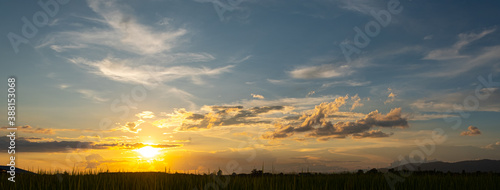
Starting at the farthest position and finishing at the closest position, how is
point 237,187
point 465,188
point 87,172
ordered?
point 87,172
point 465,188
point 237,187

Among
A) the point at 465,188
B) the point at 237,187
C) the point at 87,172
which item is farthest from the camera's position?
the point at 87,172

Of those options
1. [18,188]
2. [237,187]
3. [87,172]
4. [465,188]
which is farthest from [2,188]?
[465,188]

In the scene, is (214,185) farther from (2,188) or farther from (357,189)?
(2,188)

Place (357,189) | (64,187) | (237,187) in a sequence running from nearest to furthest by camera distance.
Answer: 1. (237,187)
2. (64,187)
3. (357,189)

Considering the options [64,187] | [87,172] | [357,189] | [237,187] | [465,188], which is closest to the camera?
[237,187]

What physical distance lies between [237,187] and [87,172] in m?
8.14

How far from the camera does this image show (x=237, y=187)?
10.7 metres

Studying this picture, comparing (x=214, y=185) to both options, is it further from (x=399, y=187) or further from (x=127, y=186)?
(x=399, y=187)

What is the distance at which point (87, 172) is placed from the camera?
51.6ft

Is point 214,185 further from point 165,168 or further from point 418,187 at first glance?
point 418,187

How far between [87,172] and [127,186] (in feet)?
16.3

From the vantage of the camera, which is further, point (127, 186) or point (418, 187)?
point (418, 187)

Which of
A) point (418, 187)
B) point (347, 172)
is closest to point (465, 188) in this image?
point (418, 187)

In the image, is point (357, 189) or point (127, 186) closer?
point (127, 186)
